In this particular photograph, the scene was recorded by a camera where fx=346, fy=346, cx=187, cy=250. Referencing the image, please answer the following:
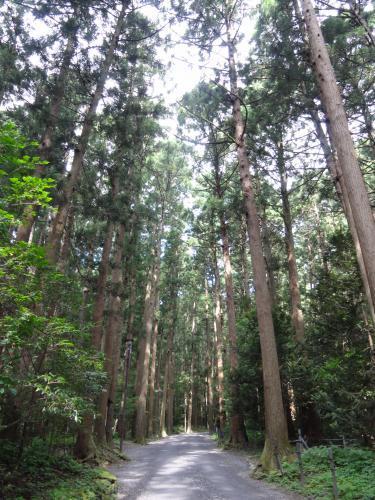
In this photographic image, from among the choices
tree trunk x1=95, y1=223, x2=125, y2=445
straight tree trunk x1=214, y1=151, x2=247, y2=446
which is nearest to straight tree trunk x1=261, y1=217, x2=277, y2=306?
straight tree trunk x1=214, y1=151, x2=247, y2=446

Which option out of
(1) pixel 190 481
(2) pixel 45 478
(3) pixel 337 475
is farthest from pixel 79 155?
(3) pixel 337 475

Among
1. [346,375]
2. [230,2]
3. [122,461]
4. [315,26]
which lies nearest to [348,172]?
[315,26]

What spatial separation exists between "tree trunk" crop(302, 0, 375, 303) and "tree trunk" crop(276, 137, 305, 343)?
22.4ft

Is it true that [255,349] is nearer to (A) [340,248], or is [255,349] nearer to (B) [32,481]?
(A) [340,248]

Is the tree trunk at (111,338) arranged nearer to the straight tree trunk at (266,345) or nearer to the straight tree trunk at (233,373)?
the straight tree trunk at (266,345)

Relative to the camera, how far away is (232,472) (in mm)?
9086

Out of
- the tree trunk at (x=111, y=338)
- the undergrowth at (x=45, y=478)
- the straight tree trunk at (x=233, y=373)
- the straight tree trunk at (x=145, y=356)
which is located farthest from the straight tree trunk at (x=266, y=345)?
the straight tree trunk at (x=145, y=356)

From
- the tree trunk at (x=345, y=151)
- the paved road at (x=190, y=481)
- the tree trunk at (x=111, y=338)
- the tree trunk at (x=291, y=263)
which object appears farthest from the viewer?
the tree trunk at (x=291, y=263)

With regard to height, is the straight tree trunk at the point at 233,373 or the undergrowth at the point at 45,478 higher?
the straight tree trunk at the point at 233,373

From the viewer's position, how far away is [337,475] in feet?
21.7

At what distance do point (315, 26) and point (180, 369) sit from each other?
43829 mm

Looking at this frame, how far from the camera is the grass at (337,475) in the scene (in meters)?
5.60

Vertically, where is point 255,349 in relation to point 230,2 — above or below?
below

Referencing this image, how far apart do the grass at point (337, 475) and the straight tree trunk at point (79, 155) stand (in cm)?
697
